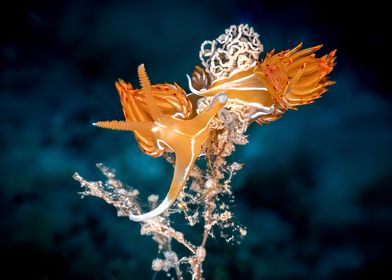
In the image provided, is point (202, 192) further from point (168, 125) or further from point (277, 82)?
point (277, 82)

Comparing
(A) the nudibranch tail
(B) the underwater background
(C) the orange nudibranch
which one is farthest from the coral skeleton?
(B) the underwater background

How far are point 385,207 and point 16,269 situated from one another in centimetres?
596

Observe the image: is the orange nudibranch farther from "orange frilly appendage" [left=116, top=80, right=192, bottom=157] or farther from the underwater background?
the underwater background

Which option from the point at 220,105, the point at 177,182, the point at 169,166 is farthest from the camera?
the point at 169,166

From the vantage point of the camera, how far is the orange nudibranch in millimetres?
2844

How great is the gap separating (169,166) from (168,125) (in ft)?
8.43

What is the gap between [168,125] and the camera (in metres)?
2.50

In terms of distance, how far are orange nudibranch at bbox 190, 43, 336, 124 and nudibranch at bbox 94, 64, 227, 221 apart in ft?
1.05

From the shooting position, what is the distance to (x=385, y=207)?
4945 mm

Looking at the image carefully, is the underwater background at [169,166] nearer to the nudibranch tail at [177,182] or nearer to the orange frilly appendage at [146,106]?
the orange frilly appendage at [146,106]

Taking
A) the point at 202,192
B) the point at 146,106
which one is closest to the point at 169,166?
the point at 202,192

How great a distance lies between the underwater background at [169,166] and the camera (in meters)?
4.98

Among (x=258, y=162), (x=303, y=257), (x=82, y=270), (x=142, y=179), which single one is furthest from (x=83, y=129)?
(x=303, y=257)

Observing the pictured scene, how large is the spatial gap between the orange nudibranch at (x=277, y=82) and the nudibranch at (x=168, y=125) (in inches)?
12.6
